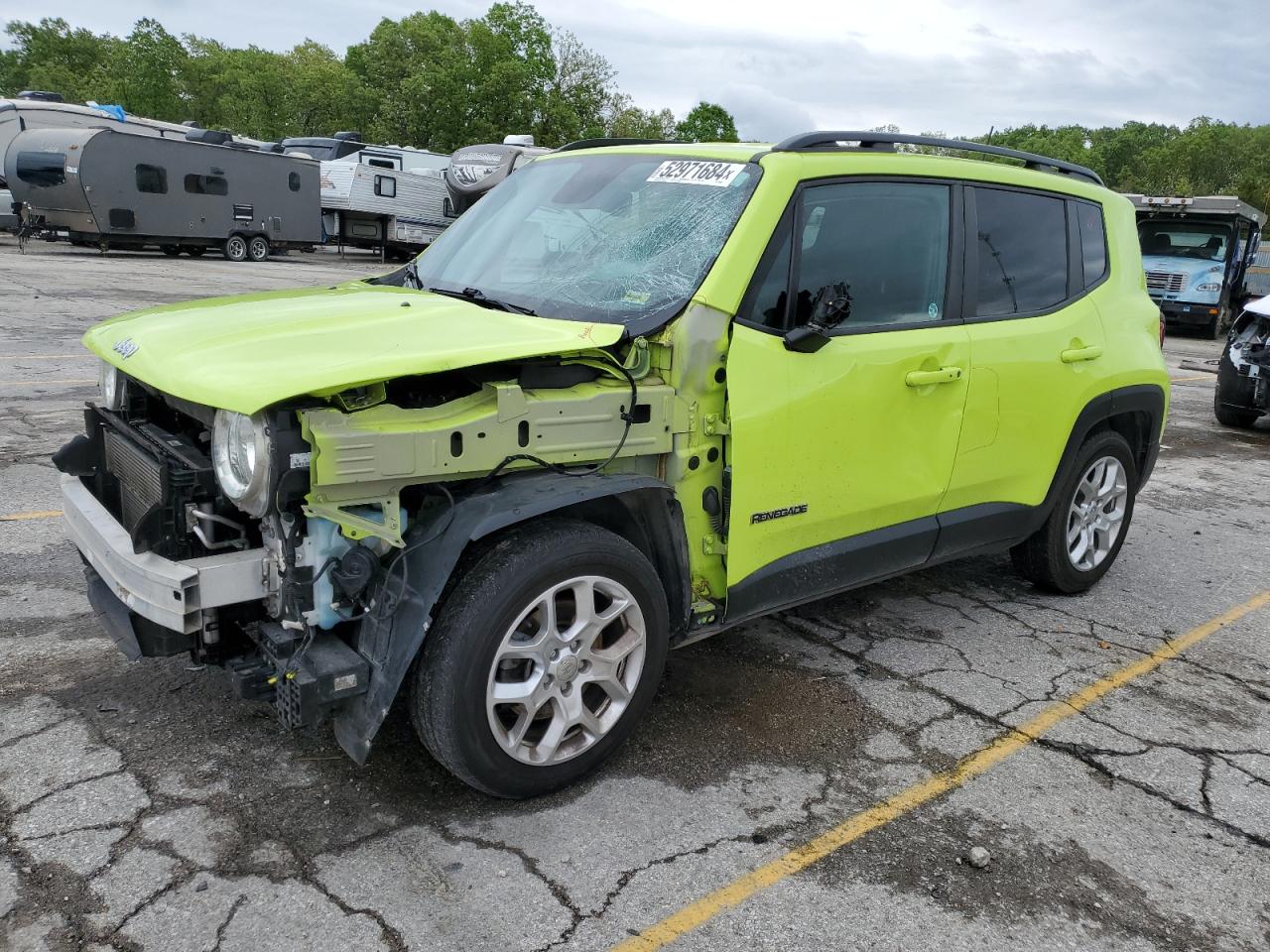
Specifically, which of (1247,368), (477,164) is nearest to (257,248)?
(477,164)

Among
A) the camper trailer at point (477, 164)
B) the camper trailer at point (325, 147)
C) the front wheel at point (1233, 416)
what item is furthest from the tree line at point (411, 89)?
the front wheel at point (1233, 416)

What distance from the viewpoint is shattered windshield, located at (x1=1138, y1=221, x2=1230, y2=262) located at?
19.2m

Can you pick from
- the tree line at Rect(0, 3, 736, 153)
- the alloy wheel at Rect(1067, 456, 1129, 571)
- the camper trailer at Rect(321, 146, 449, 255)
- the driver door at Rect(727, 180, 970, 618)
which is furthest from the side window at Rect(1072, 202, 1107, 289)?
the tree line at Rect(0, 3, 736, 153)

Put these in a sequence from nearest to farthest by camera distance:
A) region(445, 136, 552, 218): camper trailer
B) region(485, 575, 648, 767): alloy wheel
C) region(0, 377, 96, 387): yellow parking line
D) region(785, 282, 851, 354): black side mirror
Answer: region(485, 575, 648, 767): alloy wheel < region(785, 282, 851, 354): black side mirror < region(0, 377, 96, 387): yellow parking line < region(445, 136, 552, 218): camper trailer

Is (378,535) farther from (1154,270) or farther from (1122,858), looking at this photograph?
(1154,270)

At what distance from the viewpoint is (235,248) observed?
23.7 metres

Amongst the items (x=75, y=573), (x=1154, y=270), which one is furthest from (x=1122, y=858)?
(x=1154, y=270)

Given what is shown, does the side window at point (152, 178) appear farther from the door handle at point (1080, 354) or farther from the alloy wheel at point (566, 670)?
the alloy wheel at point (566, 670)

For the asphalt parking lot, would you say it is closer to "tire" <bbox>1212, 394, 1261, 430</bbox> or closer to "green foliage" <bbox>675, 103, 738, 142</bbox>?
"tire" <bbox>1212, 394, 1261, 430</bbox>

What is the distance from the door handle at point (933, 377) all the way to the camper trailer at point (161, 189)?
21.1 meters

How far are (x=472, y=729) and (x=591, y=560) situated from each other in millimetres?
573

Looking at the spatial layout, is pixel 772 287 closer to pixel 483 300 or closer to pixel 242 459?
pixel 483 300

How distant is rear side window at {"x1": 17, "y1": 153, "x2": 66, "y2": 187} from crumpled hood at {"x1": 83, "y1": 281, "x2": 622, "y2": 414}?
20.4 m

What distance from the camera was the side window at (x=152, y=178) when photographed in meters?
21.1
